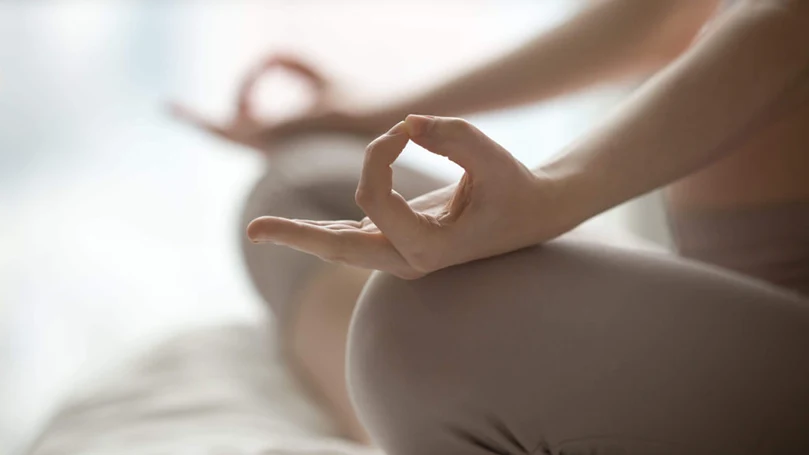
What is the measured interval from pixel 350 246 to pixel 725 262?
13.1 inches

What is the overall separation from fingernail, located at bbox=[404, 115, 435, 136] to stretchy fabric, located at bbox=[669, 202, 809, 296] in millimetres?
313

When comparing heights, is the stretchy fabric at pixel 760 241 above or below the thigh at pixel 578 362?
above

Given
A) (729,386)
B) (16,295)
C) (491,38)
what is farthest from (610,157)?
(491,38)

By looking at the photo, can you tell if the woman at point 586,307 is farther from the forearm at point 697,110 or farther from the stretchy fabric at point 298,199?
the stretchy fabric at point 298,199

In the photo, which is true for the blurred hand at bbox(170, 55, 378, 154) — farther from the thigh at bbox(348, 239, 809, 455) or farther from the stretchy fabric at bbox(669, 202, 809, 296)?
the thigh at bbox(348, 239, 809, 455)

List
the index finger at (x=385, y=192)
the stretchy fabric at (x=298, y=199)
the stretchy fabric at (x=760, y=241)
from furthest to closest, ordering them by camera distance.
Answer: the stretchy fabric at (x=298, y=199) < the stretchy fabric at (x=760, y=241) < the index finger at (x=385, y=192)

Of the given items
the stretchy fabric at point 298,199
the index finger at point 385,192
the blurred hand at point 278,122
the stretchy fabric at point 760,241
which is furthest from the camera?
the blurred hand at point 278,122

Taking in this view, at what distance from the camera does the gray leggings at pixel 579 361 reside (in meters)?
0.39

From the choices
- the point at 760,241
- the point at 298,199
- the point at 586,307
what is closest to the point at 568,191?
the point at 586,307

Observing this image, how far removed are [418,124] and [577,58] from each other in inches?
20.6

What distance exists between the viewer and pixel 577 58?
82 cm

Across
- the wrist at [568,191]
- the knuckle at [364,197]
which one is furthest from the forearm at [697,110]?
the knuckle at [364,197]

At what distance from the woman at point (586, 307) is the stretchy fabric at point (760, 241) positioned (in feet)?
0.34

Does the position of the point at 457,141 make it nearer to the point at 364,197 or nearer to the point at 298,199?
the point at 364,197
